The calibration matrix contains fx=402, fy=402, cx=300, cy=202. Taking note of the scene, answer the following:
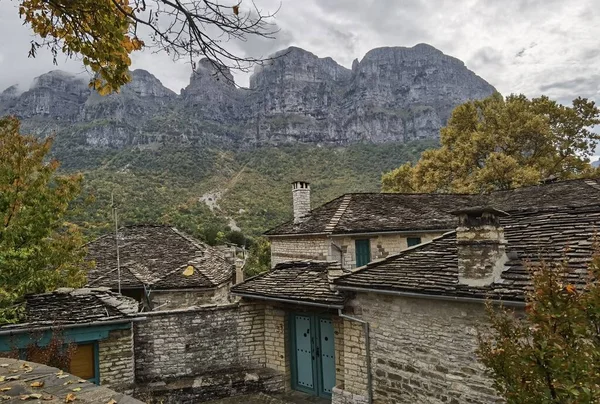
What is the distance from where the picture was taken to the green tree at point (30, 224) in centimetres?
954

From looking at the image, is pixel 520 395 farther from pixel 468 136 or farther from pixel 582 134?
pixel 582 134

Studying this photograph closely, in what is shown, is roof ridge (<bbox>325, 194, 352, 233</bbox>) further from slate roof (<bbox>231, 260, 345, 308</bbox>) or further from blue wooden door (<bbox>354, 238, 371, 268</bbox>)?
slate roof (<bbox>231, 260, 345, 308</bbox>)

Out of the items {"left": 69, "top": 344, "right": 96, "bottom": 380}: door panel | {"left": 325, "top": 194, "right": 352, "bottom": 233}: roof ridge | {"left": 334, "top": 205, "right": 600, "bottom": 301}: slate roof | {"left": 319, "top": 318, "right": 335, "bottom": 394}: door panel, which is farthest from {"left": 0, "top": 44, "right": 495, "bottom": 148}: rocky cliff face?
{"left": 334, "top": 205, "right": 600, "bottom": 301}: slate roof

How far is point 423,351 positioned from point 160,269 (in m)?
13.5

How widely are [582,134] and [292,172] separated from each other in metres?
40.1

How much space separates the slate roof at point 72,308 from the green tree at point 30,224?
0.34 meters

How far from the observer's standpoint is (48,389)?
12.1 feet

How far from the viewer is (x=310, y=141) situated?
90062 mm

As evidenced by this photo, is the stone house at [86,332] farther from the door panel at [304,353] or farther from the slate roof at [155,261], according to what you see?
the slate roof at [155,261]

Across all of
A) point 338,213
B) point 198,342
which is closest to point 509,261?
point 198,342

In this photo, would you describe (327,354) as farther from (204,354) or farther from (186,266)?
(186,266)

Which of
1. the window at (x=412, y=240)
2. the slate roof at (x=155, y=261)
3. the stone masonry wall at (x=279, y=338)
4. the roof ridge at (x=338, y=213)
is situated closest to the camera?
the stone masonry wall at (x=279, y=338)

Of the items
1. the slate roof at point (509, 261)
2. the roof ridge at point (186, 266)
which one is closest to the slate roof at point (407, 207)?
the roof ridge at point (186, 266)

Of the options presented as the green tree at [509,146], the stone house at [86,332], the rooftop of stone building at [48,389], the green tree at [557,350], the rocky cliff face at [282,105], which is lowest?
the stone house at [86,332]
